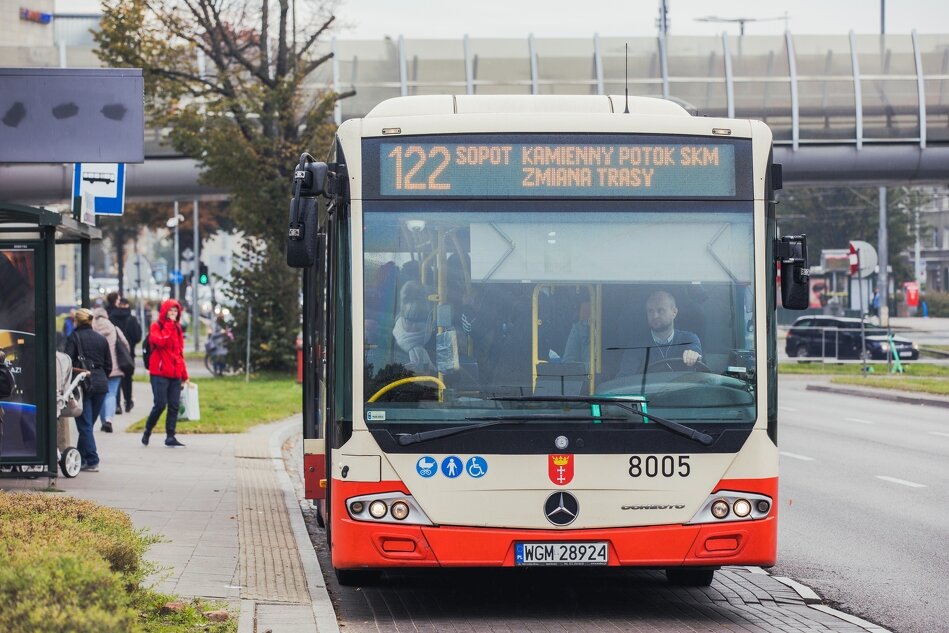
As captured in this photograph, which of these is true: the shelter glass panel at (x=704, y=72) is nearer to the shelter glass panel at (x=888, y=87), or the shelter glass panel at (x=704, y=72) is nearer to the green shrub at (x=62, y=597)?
the shelter glass panel at (x=888, y=87)

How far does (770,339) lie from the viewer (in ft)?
27.2

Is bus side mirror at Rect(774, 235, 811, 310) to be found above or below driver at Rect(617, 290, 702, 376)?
above

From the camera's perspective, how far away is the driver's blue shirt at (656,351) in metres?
8.09

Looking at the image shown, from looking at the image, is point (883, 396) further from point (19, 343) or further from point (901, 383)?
point (19, 343)

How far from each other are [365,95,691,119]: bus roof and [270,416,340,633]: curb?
2.83 meters

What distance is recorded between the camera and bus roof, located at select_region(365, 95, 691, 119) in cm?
923

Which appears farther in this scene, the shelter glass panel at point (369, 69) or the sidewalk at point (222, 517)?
the shelter glass panel at point (369, 69)

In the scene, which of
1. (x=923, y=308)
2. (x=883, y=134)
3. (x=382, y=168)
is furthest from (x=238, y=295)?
(x=923, y=308)

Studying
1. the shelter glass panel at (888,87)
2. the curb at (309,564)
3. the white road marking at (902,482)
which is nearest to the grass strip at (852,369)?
the shelter glass panel at (888,87)

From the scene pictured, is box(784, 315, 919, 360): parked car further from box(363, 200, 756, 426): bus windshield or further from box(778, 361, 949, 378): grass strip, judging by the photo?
box(363, 200, 756, 426): bus windshield

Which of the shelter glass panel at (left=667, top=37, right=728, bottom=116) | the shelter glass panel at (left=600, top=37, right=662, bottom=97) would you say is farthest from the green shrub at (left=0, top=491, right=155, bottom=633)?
the shelter glass panel at (left=667, top=37, right=728, bottom=116)

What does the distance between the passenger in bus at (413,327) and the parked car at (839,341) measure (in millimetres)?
38295

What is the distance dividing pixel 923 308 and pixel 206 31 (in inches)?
2198

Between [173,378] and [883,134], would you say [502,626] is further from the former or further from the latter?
[883,134]
